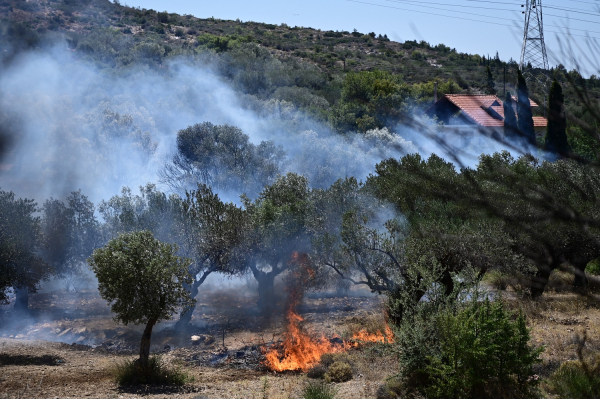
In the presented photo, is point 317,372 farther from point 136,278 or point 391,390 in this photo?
point 136,278

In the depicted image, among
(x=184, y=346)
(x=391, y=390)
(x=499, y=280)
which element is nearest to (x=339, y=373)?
(x=391, y=390)

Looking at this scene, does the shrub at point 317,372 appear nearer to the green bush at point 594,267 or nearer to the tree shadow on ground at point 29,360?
the tree shadow on ground at point 29,360

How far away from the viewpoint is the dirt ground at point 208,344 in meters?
13.2

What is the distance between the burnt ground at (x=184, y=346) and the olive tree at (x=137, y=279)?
2044mm

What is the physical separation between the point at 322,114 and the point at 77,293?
3077 centimetres

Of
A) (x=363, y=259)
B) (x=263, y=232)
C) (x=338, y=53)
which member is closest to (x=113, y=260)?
(x=363, y=259)

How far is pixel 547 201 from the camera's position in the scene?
3.75 meters

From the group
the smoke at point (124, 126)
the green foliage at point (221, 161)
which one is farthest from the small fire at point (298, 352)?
the smoke at point (124, 126)

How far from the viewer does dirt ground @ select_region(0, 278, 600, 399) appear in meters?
13.2

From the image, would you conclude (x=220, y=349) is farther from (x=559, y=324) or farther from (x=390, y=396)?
(x=559, y=324)

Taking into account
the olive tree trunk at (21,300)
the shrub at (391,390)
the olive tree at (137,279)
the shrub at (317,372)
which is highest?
the olive tree at (137,279)

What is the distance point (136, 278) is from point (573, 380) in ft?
36.3

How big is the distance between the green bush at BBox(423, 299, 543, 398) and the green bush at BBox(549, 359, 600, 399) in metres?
0.66

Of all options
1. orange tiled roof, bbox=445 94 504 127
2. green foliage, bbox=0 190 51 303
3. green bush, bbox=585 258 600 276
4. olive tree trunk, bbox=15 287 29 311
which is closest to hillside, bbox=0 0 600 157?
green bush, bbox=585 258 600 276
